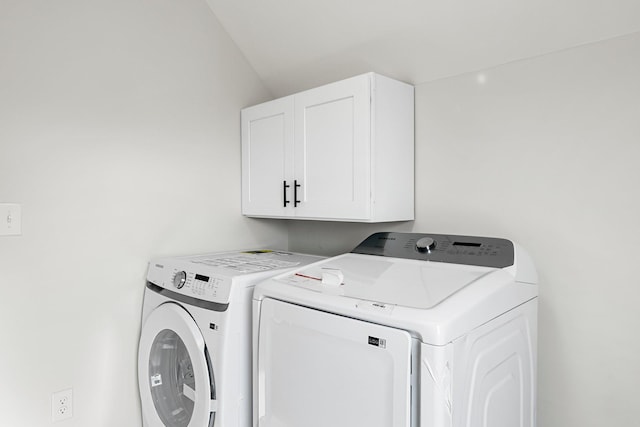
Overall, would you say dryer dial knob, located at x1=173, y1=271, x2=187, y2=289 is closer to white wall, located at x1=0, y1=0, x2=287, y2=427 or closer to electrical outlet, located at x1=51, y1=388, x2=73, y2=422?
white wall, located at x1=0, y1=0, x2=287, y2=427

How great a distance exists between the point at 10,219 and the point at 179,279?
0.69m

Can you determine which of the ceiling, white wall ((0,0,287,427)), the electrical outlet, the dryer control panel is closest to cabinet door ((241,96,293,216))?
white wall ((0,0,287,427))

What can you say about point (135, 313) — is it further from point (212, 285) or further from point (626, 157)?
point (626, 157)

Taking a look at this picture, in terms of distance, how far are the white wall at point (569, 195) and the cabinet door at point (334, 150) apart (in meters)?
0.43

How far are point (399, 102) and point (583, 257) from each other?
3.25 feet

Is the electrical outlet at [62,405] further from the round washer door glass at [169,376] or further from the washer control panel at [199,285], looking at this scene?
the washer control panel at [199,285]

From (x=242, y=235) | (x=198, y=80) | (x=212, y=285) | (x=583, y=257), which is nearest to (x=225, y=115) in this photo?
(x=198, y=80)

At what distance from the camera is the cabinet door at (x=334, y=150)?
5.88 feet

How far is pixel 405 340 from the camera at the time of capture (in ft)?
3.52

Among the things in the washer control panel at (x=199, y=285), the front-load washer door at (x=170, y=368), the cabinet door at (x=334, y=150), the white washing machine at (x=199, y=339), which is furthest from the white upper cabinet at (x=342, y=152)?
the front-load washer door at (x=170, y=368)

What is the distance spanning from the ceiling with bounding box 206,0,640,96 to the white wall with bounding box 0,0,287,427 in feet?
0.92

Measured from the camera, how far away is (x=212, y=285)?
1.68 metres

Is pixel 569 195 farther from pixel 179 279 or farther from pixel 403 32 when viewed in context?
pixel 179 279

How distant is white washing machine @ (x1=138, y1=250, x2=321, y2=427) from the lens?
1.62 metres
